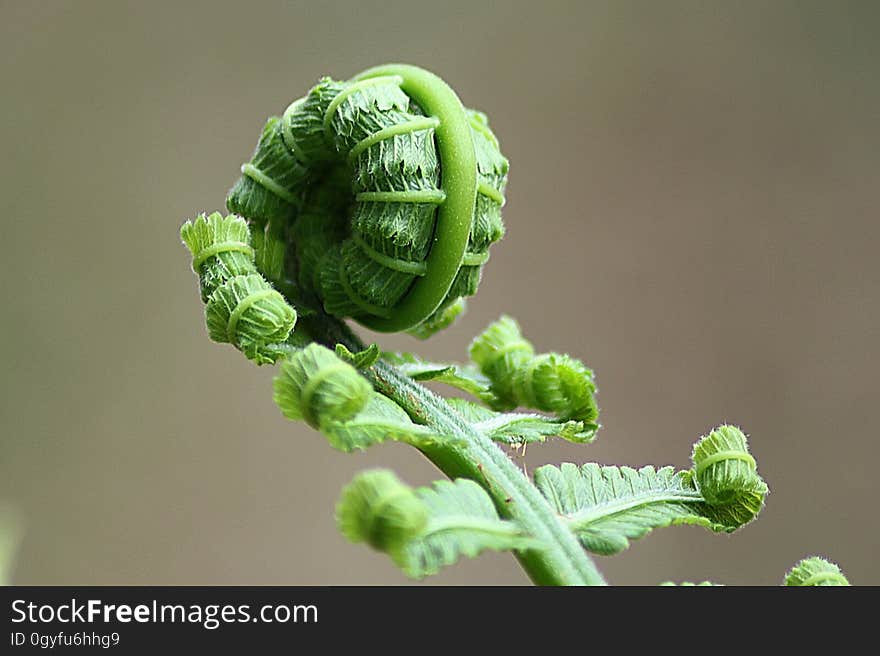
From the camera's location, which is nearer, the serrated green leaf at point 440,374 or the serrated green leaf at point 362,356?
the serrated green leaf at point 362,356

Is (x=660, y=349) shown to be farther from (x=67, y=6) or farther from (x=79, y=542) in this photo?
(x=67, y=6)

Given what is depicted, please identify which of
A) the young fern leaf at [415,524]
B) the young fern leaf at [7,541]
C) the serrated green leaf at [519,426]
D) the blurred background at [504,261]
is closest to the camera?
the young fern leaf at [415,524]

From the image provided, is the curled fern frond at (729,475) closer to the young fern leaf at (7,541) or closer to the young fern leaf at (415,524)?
the young fern leaf at (415,524)

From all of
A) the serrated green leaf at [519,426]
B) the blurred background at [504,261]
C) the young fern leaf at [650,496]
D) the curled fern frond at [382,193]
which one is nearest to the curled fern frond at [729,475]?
the young fern leaf at [650,496]

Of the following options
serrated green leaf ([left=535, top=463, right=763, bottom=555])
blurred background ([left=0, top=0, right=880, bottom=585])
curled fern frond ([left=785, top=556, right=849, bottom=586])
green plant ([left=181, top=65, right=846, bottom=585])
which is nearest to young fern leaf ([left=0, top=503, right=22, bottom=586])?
green plant ([left=181, top=65, right=846, bottom=585])

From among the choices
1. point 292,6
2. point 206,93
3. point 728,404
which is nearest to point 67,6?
point 206,93

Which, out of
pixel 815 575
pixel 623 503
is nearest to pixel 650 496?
pixel 623 503

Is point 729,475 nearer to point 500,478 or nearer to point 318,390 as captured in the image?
point 500,478
